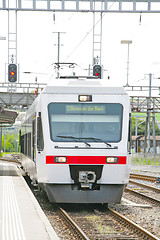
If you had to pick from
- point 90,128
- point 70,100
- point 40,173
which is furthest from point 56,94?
point 40,173

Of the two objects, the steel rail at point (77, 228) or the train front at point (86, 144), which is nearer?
the steel rail at point (77, 228)

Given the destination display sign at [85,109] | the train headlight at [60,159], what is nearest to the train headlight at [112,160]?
the train headlight at [60,159]

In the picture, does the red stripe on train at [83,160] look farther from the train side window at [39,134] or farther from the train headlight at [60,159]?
the train side window at [39,134]

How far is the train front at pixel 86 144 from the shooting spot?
1179cm

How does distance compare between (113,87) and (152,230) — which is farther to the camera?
(113,87)

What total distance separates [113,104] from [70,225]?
11.3 feet

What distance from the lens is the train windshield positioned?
39.4ft

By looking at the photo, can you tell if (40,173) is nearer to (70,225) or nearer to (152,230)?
(70,225)

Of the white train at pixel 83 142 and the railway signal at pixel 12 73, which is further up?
the railway signal at pixel 12 73

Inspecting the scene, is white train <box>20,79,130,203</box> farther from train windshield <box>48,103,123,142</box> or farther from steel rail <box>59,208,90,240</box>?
steel rail <box>59,208,90,240</box>

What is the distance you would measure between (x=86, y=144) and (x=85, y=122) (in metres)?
0.56

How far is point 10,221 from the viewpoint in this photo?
29.6 feet

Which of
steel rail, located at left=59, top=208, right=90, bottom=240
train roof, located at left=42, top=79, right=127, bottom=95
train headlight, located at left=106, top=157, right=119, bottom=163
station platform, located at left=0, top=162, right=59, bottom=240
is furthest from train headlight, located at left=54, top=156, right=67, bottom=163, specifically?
train roof, located at left=42, top=79, right=127, bottom=95

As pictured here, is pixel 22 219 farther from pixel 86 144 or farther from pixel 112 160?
pixel 112 160
